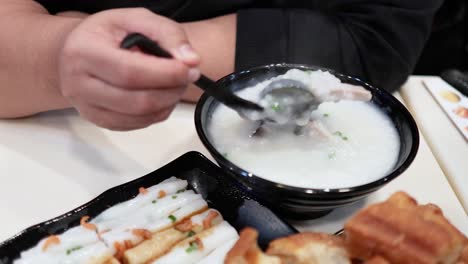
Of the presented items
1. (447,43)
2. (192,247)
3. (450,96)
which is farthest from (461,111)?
(447,43)

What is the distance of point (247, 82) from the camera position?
1.01 m

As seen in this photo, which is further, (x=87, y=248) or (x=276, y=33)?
(x=276, y=33)

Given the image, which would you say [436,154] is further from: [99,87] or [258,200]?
[99,87]

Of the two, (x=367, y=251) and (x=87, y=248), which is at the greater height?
(x=367, y=251)

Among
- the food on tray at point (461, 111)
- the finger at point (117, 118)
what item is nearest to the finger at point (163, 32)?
the finger at point (117, 118)

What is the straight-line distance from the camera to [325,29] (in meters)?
1.18

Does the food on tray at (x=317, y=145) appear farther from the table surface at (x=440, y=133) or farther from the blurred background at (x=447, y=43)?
the blurred background at (x=447, y=43)

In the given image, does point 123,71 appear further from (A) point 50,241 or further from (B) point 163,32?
(A) point 50,241

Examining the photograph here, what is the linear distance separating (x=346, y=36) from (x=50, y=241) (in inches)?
30.2

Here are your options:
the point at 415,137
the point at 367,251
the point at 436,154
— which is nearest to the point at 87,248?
the point at 367,251

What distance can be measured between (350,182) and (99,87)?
0.42 m

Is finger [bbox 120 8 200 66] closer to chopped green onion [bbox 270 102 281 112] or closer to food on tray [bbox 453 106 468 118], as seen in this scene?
chopped green onion [bbox 270 102 281 112]

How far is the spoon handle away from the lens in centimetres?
75

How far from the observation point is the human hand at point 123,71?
73cm
